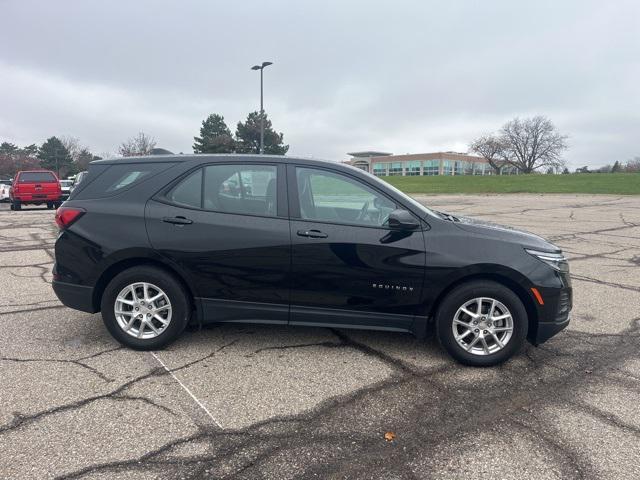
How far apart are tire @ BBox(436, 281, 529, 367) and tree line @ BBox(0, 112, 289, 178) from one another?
32691mm

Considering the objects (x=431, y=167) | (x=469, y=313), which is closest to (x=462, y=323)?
(x=469, y=313)

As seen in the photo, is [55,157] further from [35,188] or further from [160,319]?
[160,319]

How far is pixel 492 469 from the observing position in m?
2.52

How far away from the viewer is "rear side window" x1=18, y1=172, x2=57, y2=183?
19.5m

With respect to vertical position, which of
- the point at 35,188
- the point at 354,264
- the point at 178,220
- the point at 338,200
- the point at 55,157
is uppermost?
the point at 55,157

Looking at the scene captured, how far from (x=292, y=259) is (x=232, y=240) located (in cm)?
54

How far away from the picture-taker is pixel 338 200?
399cm

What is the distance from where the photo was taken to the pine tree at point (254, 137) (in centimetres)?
5134

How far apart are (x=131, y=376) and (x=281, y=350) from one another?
124cm

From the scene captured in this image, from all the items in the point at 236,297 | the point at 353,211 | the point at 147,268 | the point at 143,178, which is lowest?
the point at 236,297

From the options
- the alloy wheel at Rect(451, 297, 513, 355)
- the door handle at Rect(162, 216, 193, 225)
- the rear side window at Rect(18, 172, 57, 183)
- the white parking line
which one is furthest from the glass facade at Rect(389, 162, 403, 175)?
the white parking line

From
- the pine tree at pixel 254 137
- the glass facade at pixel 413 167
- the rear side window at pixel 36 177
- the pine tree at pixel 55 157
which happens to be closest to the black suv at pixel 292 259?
the rear side window at pixel 36 177

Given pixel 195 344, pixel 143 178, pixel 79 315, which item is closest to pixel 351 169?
pixel 143 178

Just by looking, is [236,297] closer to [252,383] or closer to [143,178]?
[252,383]
